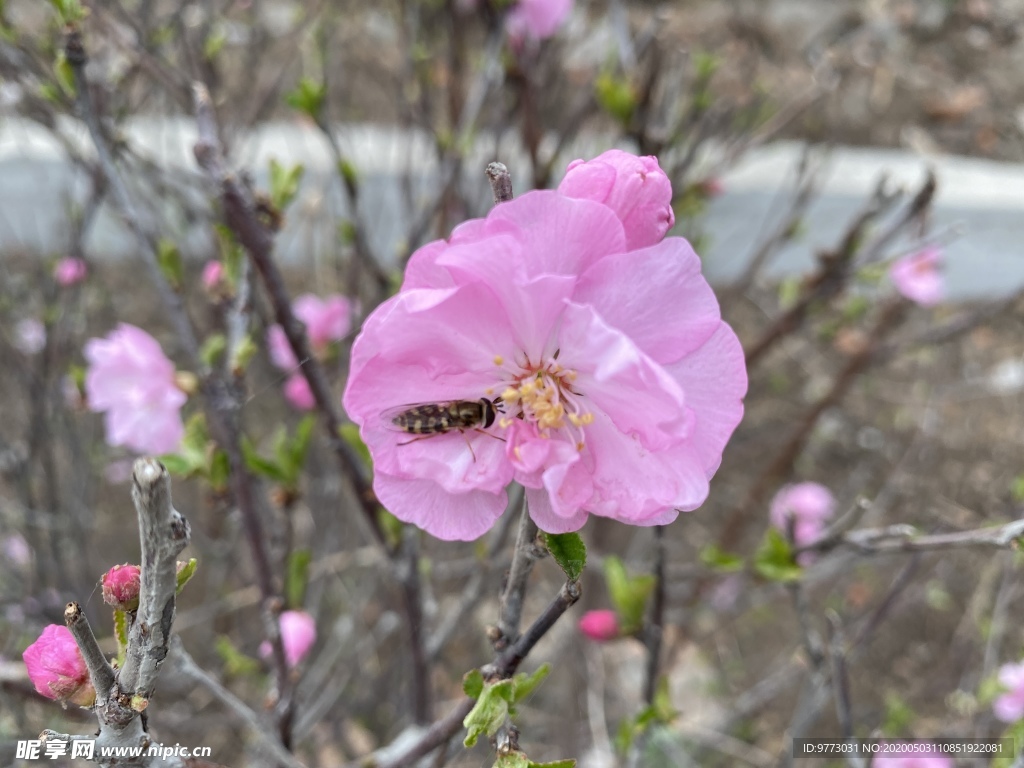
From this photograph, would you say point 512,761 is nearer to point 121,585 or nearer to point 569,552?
point 569,552

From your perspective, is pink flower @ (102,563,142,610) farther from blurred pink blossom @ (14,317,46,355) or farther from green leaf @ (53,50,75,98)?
blurred pink blossom @ (14,317,46,355)

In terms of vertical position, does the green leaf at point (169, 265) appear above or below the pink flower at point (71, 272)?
above

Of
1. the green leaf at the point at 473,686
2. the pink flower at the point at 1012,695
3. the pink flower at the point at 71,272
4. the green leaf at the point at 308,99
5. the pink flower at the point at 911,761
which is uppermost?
the green leaf at the point at 308,99

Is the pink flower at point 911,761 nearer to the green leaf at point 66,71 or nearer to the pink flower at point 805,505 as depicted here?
the pink flower at point 805,505

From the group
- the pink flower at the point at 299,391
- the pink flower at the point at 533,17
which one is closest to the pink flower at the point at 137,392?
the pink flower at the point at 299,391

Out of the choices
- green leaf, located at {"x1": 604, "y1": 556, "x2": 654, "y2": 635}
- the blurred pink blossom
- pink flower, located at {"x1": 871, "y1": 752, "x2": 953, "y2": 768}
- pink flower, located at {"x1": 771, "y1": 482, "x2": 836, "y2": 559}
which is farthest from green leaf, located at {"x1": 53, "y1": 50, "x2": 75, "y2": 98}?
pink flower, located at {"x1": 771, "y1": 482, "x2": 836, "y2": 559}

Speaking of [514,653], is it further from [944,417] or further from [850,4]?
[850,4]
